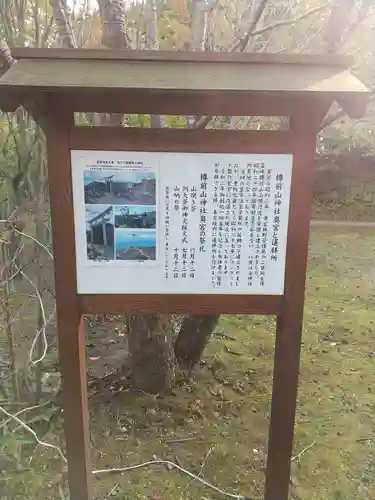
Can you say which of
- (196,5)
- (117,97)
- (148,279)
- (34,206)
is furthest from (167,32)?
(148,279)

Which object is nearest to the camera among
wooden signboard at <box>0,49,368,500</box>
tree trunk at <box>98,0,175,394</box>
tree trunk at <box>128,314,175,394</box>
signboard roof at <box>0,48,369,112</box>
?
signboard roof at <box>0,48,369,112</box>

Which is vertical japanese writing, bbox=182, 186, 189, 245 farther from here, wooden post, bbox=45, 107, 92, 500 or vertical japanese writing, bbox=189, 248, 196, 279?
wooden post, bbox=45, 107, 92, 500

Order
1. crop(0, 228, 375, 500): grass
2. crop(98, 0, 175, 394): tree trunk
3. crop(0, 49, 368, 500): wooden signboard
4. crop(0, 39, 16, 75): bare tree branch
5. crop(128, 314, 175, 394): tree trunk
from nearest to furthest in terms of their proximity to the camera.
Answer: crop(0, 49, 368, 500): wooden signboard, crop(0, 39, 16, 75): bare tree branch, crop(0, 228, 375, 500): grass, crop(98, 0, 175, 394): tree trunk, crop(128, 314, 175, 394): tree trunk

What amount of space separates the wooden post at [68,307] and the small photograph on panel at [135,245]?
223 millimetres

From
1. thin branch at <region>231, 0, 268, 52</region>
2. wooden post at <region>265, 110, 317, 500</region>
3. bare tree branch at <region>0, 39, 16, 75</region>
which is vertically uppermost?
thin branch at <region>231, 0, 268, 52</region>

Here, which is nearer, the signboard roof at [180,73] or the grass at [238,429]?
the signboard roof at [180,73]

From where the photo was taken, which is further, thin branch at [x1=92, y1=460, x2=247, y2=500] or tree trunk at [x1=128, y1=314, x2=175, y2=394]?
tree trunk at [x1=128, y1=314, x2=175, y2=394]

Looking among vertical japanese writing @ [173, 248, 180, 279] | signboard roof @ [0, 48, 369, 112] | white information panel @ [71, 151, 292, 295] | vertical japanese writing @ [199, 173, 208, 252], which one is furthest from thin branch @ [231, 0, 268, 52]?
vertical japanese writing @ [173, 248, 180, 279]

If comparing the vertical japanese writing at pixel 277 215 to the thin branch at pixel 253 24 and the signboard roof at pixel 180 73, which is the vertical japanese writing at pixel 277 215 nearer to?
the signboard roof at pixel 180 73

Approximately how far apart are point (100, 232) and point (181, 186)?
43cm

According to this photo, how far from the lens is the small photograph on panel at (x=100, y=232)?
92.0 inches

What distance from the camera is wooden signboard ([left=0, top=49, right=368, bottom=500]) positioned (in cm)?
215

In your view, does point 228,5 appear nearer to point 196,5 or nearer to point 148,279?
point 196,5

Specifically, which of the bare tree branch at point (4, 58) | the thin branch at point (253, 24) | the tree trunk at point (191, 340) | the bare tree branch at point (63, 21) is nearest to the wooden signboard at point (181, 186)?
the bare tree branch at point (4, 58)
